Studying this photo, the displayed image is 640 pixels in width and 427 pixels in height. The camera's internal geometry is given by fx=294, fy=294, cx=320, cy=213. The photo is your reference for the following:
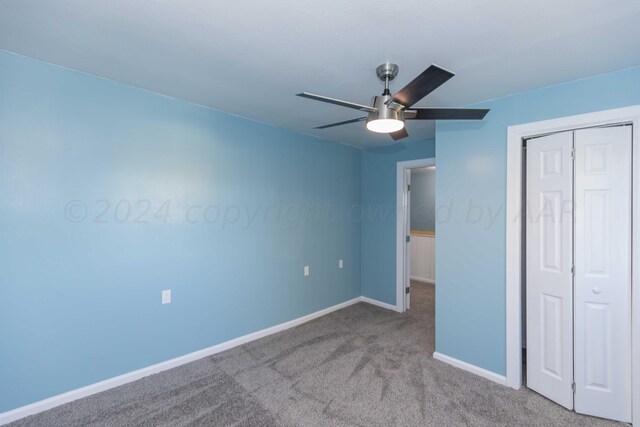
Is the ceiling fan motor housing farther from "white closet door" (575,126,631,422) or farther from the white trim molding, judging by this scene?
the white trim molding

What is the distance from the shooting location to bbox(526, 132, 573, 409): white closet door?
7.02ft

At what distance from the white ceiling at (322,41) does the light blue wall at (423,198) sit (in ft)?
14.4

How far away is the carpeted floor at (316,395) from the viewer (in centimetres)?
200

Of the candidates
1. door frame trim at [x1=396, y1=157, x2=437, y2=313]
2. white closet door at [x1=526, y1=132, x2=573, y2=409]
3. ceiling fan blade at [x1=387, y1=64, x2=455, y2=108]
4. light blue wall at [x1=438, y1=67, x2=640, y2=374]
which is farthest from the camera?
door frame trim at [x1=396, y1=157, x2=437, y2=313]

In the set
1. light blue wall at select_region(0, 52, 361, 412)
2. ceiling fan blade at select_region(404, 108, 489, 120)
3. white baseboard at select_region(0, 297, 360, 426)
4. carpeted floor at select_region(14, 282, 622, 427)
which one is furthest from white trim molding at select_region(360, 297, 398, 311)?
ceiling fan blade at select_region(404, 108, 489, 120)

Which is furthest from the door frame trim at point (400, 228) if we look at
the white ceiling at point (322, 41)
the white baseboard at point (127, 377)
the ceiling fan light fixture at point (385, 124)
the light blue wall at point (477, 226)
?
the ceiling fan light fixture at point (385, 124)

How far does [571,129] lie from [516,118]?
370 mm

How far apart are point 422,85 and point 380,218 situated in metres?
3.04

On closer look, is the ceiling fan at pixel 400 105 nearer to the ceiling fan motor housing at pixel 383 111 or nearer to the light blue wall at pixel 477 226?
the ceiling fan motor housing at pixel 383 111

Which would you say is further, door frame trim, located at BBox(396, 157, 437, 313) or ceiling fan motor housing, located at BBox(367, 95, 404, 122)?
door frame trim, located at BBox(396, 157, 437, 313)

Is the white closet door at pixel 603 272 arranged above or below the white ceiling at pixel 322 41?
below

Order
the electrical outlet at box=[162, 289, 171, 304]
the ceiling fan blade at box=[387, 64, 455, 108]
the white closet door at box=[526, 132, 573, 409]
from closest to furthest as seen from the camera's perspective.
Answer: the ceiling fan blade at box=[387, 64, 455, 108], the white closet door at box=[526, 132, 573, 409], the electrical outlet at box=[162, 289, 171, 304]

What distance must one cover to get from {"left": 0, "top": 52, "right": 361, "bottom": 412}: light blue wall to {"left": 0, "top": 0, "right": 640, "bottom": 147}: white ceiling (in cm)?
34

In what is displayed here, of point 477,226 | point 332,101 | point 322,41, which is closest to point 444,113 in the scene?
point 332,101
